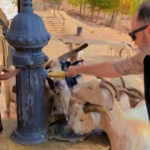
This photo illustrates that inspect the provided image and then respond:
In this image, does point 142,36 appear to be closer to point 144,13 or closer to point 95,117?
point 144,13

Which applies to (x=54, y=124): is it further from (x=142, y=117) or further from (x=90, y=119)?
(x=142, y=117)

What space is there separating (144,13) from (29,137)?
0.70 m

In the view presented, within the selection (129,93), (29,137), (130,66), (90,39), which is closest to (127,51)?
(90,39)

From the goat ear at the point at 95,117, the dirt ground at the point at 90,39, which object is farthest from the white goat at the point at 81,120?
the dirt ground at the point at 90,39

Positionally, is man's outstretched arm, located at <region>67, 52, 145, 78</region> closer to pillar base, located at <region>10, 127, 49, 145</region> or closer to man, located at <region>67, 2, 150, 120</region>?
man, located at <region>67, 2, 150, 120</region>

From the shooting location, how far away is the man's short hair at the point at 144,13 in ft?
3.27

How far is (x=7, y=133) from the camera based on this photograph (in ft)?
4.38

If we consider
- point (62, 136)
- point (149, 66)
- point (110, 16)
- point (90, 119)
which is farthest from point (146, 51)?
point (110, 16)

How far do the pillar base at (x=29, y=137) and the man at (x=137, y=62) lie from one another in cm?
30

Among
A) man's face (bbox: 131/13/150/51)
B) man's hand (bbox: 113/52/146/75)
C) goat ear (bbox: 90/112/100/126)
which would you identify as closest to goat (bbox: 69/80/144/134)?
goat ear (bbox: 90/112/100/126)

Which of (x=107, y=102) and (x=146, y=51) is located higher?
(x=146, y=51)

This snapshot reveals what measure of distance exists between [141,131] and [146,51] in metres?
0.34

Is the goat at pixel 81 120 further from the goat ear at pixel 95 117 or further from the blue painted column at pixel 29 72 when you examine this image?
the blue painted column at pixel 29 72

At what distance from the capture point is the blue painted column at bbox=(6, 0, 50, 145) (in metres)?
1.10
